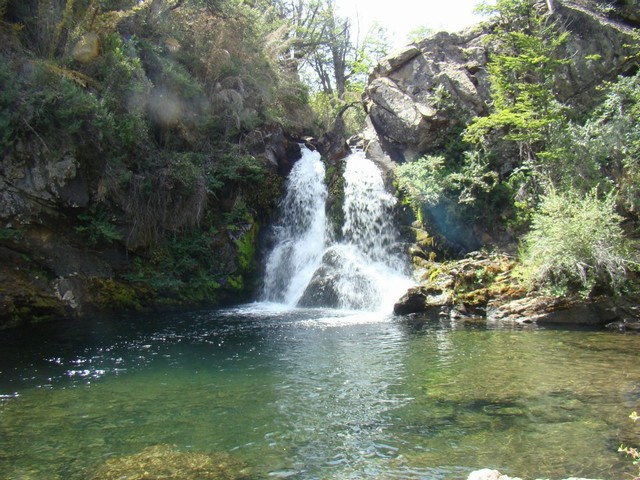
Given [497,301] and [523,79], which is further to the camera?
[523,79]

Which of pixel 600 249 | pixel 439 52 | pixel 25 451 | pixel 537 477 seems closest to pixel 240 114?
pixel 439 52

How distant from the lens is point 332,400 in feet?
22.8

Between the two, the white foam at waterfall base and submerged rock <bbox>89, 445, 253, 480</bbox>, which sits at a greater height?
the white foam at waterfall base

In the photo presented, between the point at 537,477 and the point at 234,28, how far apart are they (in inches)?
728

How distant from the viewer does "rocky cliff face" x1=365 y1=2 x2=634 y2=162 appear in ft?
58.0

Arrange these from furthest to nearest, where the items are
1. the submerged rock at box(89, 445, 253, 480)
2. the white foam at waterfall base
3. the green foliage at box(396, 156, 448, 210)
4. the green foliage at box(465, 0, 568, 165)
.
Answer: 1. the green foliage at box(396, 156, 448, 210)
2. the green foliage at box(465, 0, 568, 165)
3. the white foam at waterfall base
4. the submerged rock at box(89, 445, 253, 480)

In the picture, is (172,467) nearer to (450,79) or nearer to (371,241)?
(371,241)

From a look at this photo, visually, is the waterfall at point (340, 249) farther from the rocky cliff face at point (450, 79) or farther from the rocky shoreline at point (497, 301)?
the rocky cliff face at point (450, 79)

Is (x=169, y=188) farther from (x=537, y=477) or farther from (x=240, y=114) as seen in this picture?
(x=537, y=477)

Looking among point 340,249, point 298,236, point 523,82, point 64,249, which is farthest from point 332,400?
→ point 523,82

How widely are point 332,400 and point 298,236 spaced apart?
11237 mm

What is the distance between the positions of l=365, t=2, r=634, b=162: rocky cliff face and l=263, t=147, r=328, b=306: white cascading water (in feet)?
9.92

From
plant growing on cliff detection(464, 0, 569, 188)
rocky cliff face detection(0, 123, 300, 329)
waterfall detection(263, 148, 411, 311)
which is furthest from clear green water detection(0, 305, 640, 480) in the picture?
plant growing on cliff detection(464, 0, 569, 188)

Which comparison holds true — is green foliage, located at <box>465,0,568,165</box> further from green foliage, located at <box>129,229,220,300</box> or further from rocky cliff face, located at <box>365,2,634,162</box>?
green foliage, located at <box>129,229,220,300</box>
